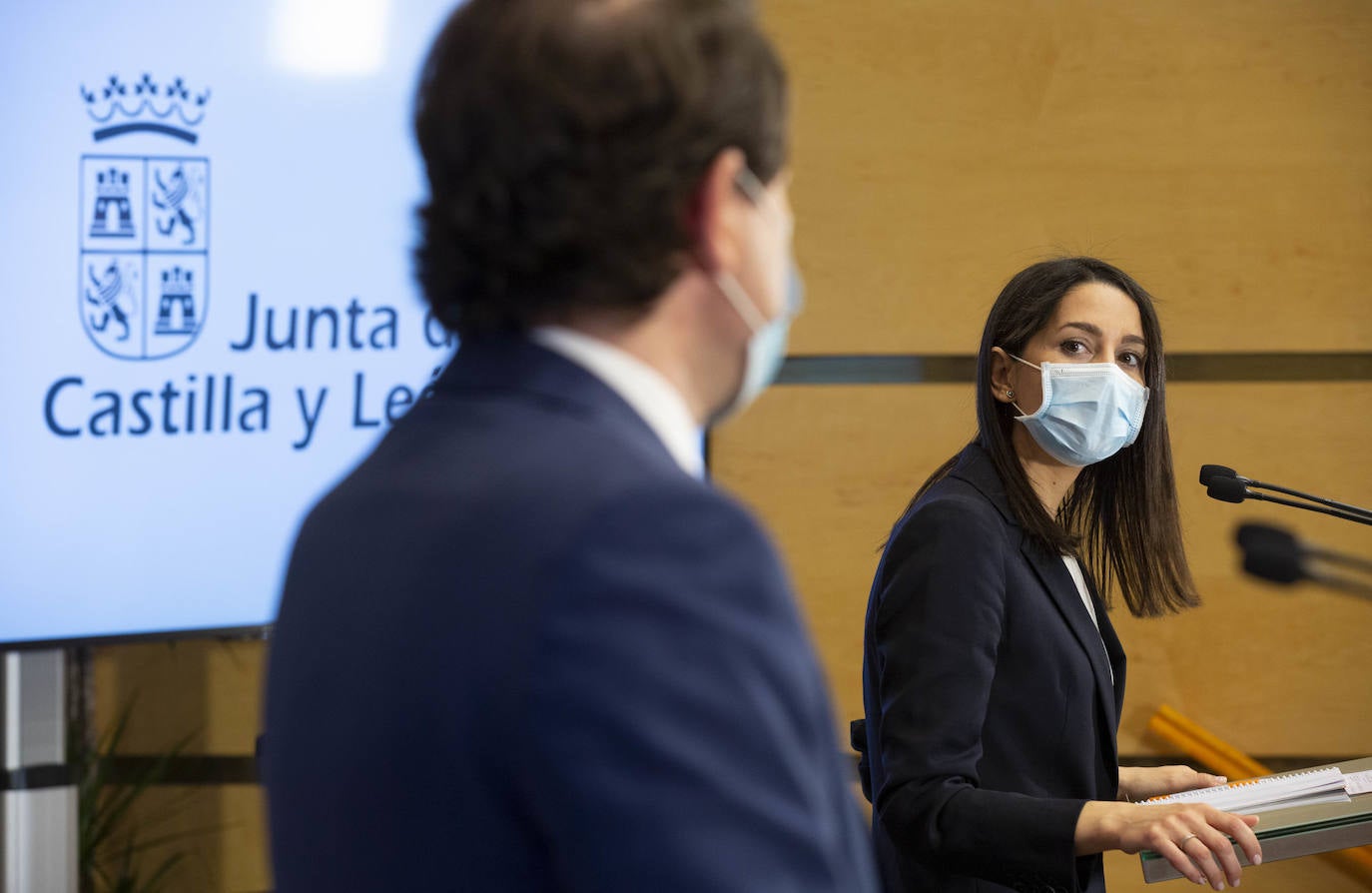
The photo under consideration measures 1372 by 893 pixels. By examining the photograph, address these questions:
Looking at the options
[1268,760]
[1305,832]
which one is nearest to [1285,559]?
[1305,832]

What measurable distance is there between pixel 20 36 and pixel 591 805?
2.18 m

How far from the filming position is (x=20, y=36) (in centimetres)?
214

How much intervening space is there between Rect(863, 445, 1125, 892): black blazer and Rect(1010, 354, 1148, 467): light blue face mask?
0.15 m

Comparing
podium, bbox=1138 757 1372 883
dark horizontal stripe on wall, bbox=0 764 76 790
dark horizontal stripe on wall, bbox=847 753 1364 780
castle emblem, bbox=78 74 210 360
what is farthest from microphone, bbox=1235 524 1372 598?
dark horizontal stripe on wall, bbox=0 764 76 790

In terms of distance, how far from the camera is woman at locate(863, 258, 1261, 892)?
139 centimetres

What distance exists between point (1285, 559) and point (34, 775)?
7.12 feet

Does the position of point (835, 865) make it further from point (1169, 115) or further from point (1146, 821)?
point (1169, 115)

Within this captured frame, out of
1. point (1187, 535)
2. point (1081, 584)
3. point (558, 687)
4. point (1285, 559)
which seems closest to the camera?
point (558, 687)

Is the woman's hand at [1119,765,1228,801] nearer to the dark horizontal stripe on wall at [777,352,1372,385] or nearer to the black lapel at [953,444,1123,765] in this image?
the black lapel at [953,444,1123,765]

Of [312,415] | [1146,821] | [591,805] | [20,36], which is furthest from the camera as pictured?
[312,415]

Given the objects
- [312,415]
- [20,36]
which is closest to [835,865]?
[312,415]

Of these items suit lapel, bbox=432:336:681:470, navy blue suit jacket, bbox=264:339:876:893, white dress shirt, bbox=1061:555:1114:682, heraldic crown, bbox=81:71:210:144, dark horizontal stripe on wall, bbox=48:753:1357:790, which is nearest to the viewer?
navy blue suit jacket, bbox=264:339:876:893

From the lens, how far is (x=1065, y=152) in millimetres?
2807

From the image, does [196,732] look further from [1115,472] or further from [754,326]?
[754,326]
